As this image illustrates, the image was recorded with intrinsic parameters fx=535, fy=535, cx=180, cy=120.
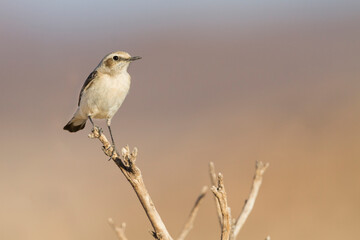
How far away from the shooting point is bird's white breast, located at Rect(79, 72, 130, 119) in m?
4.55

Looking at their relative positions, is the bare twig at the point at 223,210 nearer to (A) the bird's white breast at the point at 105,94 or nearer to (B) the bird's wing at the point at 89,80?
(A) the bird's white breast at the point at 105,94

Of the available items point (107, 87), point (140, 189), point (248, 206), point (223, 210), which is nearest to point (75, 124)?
point (107, 87)

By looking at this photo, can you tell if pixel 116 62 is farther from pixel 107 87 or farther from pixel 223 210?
pixel 223 210

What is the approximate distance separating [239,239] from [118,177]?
3786 millimetres

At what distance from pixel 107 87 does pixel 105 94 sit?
8 centimetres

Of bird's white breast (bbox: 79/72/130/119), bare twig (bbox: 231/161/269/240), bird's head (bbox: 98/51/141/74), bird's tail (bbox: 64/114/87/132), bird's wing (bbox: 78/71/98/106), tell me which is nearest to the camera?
bare twig (bbox: 231/161/269/240)

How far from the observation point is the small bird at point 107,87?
4566mm

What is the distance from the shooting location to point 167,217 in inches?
382

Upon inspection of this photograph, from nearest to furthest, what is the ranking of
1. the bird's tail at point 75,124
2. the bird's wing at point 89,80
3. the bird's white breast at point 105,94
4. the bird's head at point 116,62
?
the bird's white breast at point 105,94, the bird's head at point 116,62, the bird's wing at point 89,80, the bird's tail at point 75,124

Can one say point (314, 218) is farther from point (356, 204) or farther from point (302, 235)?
point (356, 204)

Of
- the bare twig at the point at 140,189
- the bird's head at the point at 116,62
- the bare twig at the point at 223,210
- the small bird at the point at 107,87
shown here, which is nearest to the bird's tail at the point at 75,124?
the small bird at the point at 107,87

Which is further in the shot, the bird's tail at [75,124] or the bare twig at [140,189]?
the bird's tail at [75,124]

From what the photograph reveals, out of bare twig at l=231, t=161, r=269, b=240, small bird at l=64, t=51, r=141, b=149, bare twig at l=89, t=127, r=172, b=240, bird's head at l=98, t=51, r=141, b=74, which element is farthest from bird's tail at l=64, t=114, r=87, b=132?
bare twig at l=231, t=161, r=269, b=240

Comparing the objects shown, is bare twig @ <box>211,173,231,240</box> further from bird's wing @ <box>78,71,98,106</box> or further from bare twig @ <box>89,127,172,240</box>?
bird's wing @ <box>78,71,98,106</box>
